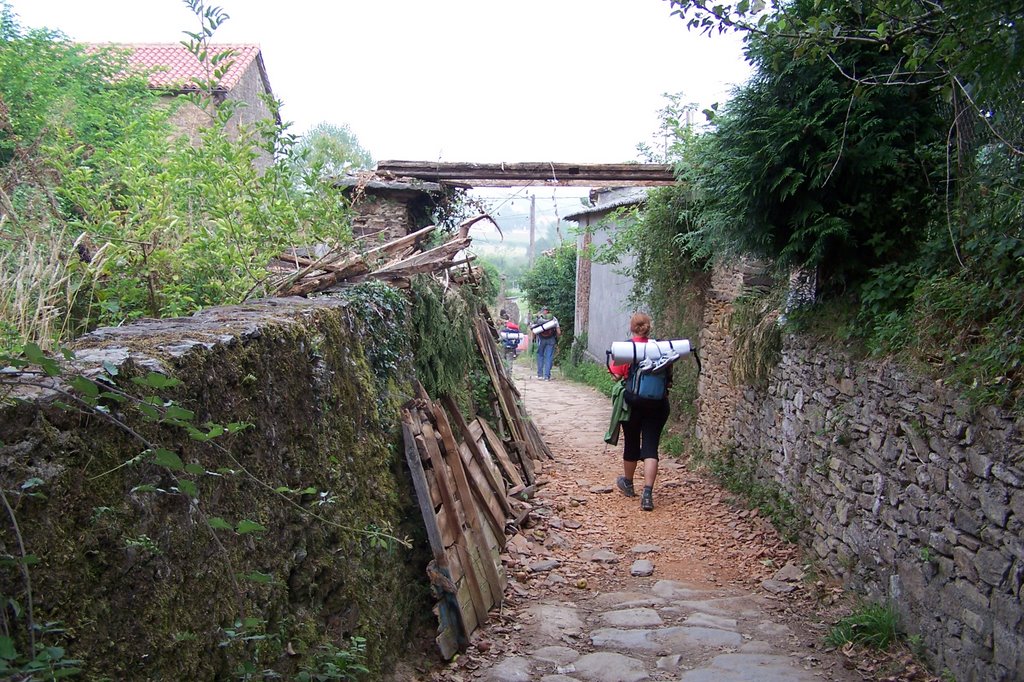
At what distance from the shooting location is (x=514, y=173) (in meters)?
10.1

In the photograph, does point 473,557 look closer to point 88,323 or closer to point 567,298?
point 88,323

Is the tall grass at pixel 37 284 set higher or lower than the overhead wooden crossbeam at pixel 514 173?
lower

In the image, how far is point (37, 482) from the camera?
5.03ft

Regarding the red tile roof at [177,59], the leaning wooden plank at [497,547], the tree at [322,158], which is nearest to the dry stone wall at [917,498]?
the leaning wooden plank at [497,547]

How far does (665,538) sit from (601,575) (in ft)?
3.42

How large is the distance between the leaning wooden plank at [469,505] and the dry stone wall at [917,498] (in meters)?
2.30

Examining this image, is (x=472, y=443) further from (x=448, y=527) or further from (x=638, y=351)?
(x=638, y=351)

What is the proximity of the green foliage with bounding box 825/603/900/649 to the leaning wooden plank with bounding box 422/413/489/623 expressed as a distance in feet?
6.72

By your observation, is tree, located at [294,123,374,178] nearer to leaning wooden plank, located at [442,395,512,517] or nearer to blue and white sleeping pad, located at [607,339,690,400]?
leaning wooden plank, located at [442,395,512,517]

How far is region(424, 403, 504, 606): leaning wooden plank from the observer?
4957mm

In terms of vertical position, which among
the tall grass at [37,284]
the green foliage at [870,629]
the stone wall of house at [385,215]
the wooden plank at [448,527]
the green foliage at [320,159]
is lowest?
the green foliage at [870,629]

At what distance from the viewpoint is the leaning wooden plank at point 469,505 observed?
4957mm

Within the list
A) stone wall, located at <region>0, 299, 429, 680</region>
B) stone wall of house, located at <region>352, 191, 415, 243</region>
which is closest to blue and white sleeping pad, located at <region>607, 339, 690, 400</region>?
stone wall, located at <region>0, 299, 429, 680</region>

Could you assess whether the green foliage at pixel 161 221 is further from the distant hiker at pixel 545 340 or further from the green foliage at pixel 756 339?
the distant hiker at pixel 545 340
